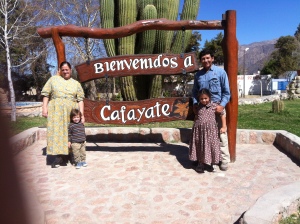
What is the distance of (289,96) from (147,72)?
14830 mm

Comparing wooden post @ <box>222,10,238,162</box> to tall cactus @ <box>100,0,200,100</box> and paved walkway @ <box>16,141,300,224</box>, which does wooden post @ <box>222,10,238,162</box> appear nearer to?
paved walkway @ <box>16,141,300,224</box>

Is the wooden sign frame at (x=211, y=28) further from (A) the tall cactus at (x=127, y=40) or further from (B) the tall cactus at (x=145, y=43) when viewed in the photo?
(A) the tall cactus at (x=127, y=40)

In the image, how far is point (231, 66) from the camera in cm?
428

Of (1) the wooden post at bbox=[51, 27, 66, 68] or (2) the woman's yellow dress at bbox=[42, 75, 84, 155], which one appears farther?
(1) the wooden post at bbox=[51, 27, 66, 68]

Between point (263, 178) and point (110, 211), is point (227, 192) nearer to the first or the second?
point (263, 178)

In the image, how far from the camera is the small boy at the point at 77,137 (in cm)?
416

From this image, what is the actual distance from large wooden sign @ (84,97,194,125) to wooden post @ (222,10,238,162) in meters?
0.57

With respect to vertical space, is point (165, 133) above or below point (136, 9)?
below

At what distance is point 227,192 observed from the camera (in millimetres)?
3246

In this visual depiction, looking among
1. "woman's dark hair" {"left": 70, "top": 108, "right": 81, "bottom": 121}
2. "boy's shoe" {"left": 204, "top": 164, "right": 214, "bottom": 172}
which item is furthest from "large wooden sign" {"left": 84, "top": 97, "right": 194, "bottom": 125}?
"boy's shoe" {"left": 204, "top": 164, "right": 214, "bottom": 172}

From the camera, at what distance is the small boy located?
4.16 meters

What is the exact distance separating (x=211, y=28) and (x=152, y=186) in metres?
2.44

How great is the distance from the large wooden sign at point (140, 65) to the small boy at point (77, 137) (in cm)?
69

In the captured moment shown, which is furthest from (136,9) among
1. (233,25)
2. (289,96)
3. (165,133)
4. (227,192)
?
(289,96)
